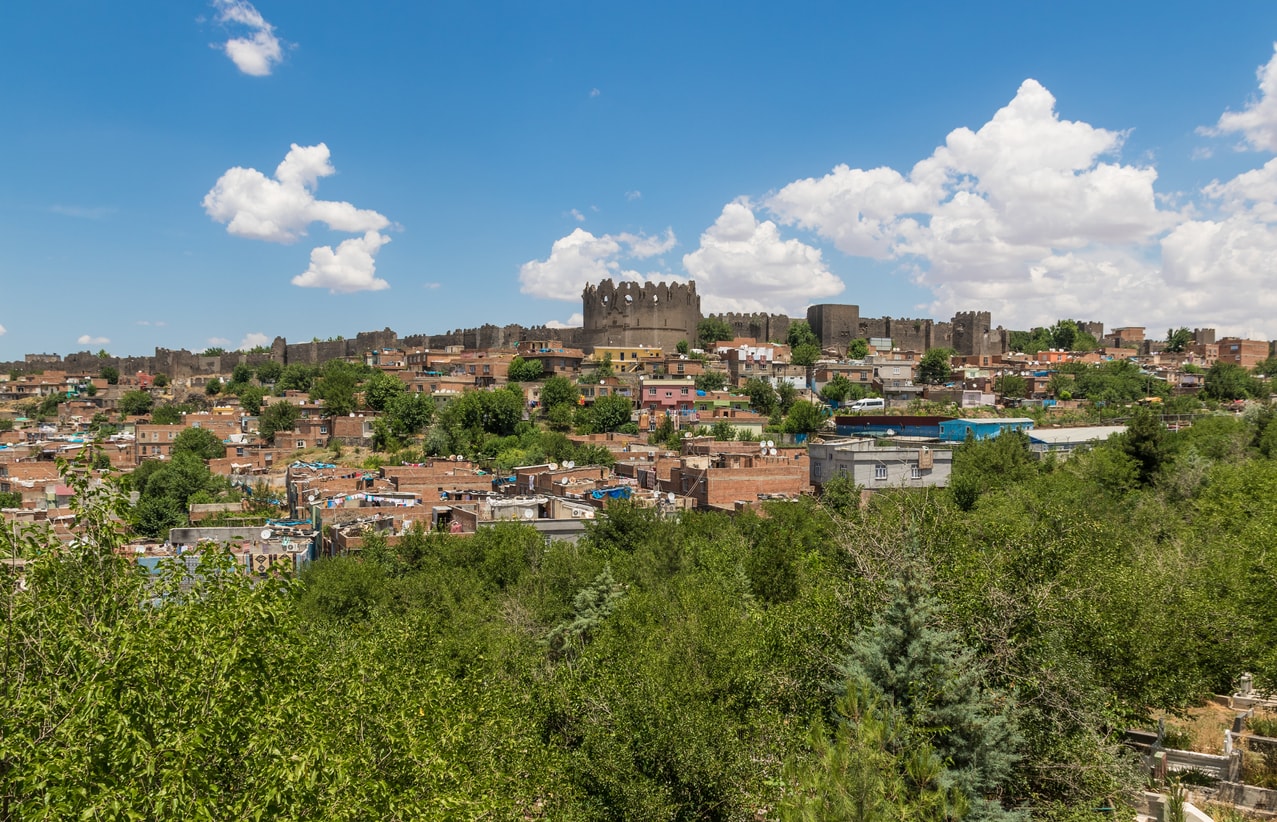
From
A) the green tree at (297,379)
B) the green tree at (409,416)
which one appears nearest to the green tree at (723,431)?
the green tree at (409,416)

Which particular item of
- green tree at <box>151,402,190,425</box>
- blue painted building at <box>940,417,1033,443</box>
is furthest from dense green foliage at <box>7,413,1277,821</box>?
green tree at <box>151,402,190,425</box>

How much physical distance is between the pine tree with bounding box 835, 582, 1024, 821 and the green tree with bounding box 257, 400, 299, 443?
47.3 meters

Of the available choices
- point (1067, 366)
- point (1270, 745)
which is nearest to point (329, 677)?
point (1270, 745)

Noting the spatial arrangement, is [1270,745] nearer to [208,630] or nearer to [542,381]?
[208,630]

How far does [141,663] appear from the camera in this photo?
5.46 metres

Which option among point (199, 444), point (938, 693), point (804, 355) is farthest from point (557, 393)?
point (938, 693)

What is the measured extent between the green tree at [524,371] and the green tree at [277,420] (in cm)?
1332

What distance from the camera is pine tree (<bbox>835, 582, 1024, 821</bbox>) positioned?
7.75 meters

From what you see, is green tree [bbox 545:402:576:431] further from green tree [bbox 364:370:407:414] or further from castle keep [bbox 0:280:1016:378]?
castle keep [bbox 0:280:1016:378]

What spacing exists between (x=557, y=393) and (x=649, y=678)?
130 ft

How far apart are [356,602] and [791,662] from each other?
1177 cm

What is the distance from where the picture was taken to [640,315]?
69000 mm

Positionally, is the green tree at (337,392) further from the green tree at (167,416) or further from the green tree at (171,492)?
the green tree at (171,492)

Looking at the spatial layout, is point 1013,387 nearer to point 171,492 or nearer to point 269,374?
point 171,492
